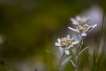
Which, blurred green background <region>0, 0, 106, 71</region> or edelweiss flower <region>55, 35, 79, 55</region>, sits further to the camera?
blurred green background <region>0, 0, 106, 71</region>

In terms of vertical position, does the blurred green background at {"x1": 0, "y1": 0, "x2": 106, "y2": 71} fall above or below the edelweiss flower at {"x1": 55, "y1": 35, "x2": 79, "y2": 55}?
above

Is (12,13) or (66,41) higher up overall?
(12,13)

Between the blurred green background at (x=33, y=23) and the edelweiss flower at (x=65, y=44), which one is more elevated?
the blurred green background at (x=33, y=23)

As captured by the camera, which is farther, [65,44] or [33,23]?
[33,23]

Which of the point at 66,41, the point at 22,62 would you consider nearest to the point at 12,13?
the point at 22,62

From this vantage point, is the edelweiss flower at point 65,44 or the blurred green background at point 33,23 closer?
the edelweiss flower at point 65,44

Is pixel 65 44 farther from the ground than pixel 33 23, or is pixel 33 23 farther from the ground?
pixel 33 23

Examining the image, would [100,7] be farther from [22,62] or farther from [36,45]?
[22,62]

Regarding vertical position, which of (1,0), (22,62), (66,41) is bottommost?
(66,41)
